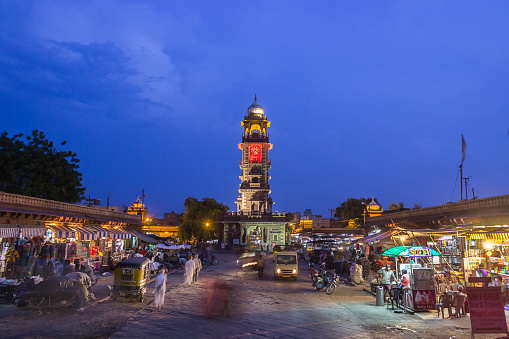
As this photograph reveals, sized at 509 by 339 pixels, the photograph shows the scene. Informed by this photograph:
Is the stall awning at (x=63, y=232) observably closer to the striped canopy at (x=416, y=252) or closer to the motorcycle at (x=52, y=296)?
the motorcycle at (x=52, y=296)

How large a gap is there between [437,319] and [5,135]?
36947 millimetres

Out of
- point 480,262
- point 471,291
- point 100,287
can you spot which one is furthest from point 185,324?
point 480,262

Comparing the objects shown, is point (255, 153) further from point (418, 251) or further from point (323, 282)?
point (418, 251)

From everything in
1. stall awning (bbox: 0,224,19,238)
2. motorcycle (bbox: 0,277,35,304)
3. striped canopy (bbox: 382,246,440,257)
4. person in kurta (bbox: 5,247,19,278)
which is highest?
stall awning (bbox: 0,224,19,238)

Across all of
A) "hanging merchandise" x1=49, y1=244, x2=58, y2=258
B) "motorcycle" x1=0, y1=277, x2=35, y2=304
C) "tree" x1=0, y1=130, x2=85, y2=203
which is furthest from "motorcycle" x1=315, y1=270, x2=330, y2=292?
"tree" x1=0, y1=130, x2=85, y2=203

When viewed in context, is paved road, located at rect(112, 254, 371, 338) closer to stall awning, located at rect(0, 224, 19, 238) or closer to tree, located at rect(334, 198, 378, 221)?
stall awning, located at rect(0, 224, 19, 238)

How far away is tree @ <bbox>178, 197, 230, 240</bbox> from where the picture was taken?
80.2m

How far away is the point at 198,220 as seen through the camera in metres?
82.2

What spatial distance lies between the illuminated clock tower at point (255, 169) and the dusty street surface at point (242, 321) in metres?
68.4

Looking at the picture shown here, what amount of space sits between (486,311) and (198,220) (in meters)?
75.0

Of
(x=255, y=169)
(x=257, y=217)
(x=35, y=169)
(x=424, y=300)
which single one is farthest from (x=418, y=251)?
(x=255, y=169)

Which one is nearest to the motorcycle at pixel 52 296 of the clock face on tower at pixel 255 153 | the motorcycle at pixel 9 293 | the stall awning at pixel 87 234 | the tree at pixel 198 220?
the motorcycle at pixel 9 293

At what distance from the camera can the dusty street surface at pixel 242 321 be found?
10.8m

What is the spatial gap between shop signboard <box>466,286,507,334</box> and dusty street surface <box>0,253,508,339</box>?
41.9 inches
